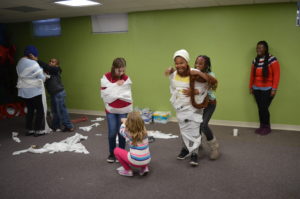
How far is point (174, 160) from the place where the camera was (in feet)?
11.0

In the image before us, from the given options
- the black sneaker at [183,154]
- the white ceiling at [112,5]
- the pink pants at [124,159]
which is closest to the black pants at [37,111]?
the white ceiling at [112,5]

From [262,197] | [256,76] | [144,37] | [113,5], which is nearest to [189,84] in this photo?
[262,197]

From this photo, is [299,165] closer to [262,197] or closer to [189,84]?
[262,197]

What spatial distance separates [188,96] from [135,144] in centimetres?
75

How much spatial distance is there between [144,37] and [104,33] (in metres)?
0.87

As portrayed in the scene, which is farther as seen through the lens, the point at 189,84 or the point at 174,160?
the point at 174,160

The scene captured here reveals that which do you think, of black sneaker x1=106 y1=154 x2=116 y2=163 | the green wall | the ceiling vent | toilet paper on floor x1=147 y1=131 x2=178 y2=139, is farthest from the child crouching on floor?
the ceiling vent

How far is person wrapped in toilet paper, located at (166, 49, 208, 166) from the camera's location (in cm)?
285

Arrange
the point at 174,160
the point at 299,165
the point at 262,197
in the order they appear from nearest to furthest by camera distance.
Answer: the point at 262,197 < the point at 299,165 < the point at 174,160

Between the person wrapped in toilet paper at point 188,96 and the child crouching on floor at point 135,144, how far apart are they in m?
0.49

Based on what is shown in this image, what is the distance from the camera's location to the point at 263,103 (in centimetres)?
425

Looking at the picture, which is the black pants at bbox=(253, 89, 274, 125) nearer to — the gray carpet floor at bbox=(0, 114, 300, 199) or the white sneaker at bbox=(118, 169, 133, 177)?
the gray carpet floor at bbox=(0, 114, 300, 199)

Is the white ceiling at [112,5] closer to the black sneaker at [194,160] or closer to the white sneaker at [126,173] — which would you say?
the black sneaker at [194,160]

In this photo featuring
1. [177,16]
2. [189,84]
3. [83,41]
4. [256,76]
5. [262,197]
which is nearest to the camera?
[262,197]
